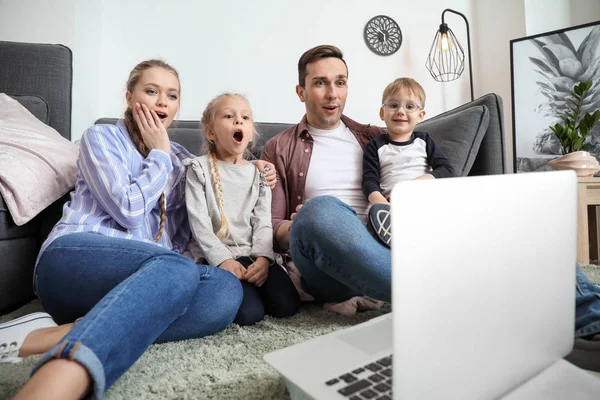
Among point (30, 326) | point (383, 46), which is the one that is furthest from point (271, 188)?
point (383, 46)

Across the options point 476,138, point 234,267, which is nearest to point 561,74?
point 476,138

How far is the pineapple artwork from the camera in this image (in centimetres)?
252

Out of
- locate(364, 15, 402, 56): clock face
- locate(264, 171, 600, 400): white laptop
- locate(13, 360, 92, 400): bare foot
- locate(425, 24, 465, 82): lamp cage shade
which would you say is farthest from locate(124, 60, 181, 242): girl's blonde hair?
locate(425, 24, 465, 82): lamp cage shade

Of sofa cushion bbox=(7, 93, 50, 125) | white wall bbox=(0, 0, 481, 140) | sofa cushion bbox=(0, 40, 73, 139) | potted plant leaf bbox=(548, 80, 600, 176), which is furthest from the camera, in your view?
white wall bbox=(0, 0, 481, 140)

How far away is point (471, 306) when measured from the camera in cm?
33

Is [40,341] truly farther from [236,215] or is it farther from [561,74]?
[561,74]

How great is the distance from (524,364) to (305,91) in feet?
3.50

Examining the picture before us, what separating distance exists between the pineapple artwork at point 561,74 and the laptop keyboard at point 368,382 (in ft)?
9.15

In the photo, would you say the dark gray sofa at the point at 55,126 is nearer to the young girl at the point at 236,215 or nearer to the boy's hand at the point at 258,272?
the young girl at the point at 236,215

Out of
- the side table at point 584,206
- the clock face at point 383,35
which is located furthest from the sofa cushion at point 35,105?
the side table at point 584,206

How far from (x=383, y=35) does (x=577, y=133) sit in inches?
60.9

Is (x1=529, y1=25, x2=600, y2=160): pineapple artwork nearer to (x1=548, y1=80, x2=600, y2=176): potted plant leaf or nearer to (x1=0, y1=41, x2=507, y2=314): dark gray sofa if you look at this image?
(x1=548, y1=80, x2=600, y2=176): potted plant leaf

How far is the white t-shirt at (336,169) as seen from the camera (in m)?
1.20

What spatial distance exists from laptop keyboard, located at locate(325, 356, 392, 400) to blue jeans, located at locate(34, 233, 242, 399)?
32 centimetres
